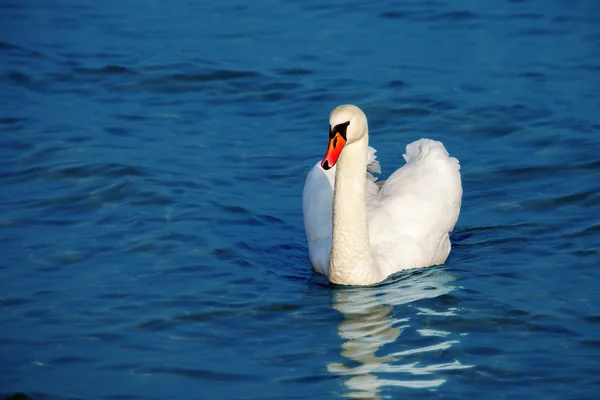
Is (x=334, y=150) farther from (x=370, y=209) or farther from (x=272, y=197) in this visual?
(x=272, y=197)

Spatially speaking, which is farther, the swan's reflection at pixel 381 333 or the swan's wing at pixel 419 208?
the swan's wing at pixel 419 208

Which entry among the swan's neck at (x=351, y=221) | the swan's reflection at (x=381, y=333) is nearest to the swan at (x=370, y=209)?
the swan's neck at (x=351, y=221)

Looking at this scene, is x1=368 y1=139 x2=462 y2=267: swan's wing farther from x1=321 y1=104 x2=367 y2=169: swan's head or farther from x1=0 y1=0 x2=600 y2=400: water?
x1=321 y1=104 x2=367 y2=169: swan's head

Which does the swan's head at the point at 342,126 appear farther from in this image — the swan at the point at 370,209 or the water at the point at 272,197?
the water at the point at 272,197

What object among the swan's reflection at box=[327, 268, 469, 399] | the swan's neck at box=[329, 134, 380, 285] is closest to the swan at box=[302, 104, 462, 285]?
the swan's neck at box=[329, 134, 380, 285]

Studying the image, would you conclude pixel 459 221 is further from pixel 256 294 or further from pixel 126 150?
pixel 126 150

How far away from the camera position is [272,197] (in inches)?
468

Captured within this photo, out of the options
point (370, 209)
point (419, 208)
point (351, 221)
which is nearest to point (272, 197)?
point (370, 209)

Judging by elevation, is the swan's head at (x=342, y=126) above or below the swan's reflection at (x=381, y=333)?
above

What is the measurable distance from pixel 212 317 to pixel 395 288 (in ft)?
5.29

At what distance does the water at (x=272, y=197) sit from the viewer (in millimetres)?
8039

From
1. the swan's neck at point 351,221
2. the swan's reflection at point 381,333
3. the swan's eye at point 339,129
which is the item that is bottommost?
the swan's reflection at point 381,333

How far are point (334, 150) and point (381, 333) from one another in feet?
4.89

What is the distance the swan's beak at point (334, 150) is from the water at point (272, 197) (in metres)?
1.26
